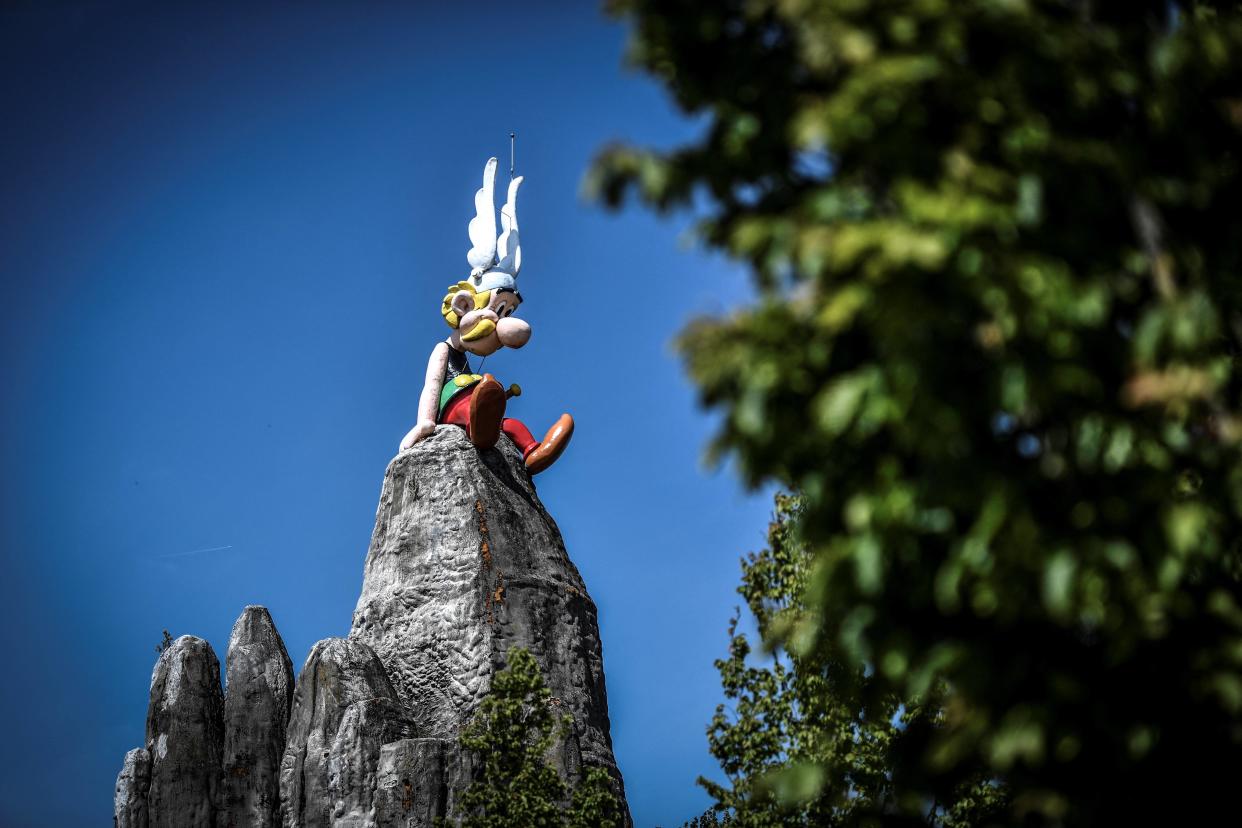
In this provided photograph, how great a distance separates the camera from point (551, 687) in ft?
53.6

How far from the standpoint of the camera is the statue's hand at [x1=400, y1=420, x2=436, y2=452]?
18.4 m

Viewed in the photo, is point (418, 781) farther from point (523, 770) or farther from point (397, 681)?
point (397, 681)

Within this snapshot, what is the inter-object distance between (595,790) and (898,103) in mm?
11866

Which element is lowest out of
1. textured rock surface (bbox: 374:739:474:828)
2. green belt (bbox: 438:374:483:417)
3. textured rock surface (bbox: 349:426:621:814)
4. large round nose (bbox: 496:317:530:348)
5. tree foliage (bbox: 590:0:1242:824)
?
tree foliage (bbox: 590:0:1242:824)

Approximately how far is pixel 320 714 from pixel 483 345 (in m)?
6.31

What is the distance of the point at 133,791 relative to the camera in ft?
48.7

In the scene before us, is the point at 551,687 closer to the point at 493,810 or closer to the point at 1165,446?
the point at 493,810

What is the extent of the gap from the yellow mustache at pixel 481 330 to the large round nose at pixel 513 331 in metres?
0.12

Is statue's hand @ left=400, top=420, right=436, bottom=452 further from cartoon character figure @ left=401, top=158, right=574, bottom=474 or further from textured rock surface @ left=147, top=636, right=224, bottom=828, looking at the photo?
textured rock surface @ left=147, top=636, right=224, bottom=828

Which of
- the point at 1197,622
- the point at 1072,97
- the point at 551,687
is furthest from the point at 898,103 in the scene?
the point at 551,687

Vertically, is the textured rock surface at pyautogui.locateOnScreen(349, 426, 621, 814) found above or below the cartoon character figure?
below

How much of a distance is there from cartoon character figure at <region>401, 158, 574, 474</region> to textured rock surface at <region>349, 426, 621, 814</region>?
0.51 m

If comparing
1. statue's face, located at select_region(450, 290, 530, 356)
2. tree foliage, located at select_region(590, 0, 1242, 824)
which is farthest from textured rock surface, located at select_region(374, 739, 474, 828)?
tree foliage, located at select_region(590, 0, 1242, 824)

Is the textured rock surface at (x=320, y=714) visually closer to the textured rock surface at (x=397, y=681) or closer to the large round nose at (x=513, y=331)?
the textured rock surface at (x=397, y=681)
